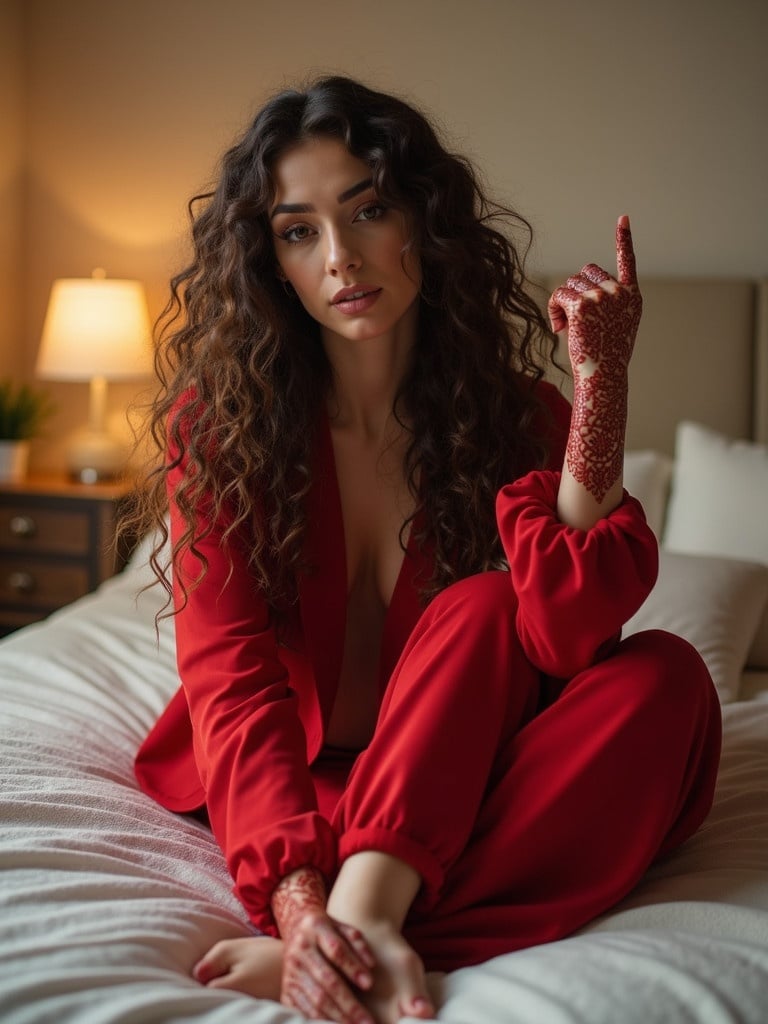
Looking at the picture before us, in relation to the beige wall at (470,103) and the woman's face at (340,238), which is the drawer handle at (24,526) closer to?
the beige wall at (470,103)

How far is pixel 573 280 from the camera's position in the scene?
Result: 1.33m

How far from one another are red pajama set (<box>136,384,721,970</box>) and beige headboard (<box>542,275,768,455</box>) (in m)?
1.77

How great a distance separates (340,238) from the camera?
1.52 metres

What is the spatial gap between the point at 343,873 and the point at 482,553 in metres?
0.64

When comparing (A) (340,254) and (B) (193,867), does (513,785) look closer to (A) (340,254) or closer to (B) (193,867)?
(B) (193,867)

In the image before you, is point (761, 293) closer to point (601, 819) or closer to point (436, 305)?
point (436, 305)

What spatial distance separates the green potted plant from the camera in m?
3.46

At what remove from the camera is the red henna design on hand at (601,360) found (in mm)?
1291

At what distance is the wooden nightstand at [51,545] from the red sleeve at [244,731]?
5.79ft

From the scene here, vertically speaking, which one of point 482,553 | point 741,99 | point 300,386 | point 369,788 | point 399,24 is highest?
point 399,24

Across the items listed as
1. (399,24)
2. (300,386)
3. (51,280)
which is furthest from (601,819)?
(51,280)

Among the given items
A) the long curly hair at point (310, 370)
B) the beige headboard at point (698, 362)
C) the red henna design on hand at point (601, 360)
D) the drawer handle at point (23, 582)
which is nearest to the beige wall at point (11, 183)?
the drawer handle at point (23, 582)

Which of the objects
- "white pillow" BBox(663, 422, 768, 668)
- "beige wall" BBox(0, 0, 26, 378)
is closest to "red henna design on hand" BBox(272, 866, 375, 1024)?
"white pillow" BBox(663, 422, 768, 668)

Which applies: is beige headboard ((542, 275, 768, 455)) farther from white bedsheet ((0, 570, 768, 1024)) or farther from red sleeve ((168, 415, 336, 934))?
red sleeve ((168, 415, 336, 934))
